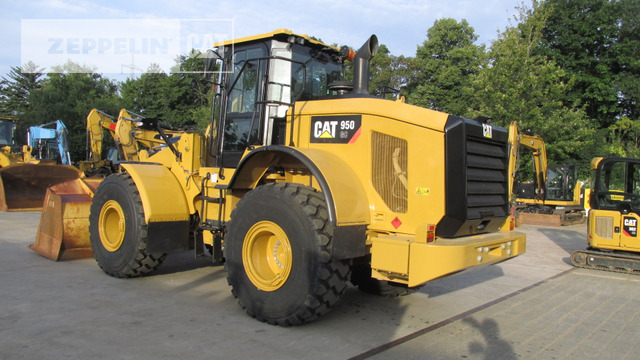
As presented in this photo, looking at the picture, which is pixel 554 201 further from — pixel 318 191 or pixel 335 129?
pixel 318 191

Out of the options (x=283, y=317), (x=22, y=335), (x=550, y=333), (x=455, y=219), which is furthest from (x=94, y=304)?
(x=550, y=333)

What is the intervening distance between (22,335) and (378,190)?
3.50 metres

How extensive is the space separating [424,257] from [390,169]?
3.29ft

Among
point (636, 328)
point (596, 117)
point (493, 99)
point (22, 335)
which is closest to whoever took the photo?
point (22, 335)

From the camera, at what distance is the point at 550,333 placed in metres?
5.07

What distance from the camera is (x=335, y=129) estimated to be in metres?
5.16

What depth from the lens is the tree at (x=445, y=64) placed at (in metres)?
36.3

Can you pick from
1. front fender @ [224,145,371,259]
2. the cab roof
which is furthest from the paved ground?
the cab roof

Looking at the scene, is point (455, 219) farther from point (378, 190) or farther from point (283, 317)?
point (283, 317)

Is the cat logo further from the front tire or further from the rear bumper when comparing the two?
the front tire

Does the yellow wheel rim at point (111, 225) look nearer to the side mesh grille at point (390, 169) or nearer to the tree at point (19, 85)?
the side mesh grille at point (390, 169)

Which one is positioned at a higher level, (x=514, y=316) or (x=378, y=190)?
→ (x=378, y=190)

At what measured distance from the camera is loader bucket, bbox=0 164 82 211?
1401 centimetres

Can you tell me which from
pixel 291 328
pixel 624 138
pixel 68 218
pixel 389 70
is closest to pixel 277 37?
pixel 291 328
